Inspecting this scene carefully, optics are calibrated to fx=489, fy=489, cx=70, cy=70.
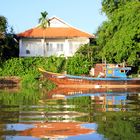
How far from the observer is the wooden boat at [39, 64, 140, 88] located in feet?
149

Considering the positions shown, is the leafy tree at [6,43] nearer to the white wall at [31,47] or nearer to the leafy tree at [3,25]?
the leafy tree at [3,25]

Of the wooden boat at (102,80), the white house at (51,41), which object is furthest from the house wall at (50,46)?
the wooden boat at (102,80)

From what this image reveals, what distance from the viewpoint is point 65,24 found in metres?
63.4

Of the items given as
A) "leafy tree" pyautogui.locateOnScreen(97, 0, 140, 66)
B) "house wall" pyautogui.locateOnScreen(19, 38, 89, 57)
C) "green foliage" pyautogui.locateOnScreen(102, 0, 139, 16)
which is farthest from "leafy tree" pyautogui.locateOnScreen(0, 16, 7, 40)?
"leafy tree" pyautogui.locateOnScreen(97, 0, 140, 66)

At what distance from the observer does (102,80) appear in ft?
149

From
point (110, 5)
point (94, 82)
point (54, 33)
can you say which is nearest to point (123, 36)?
point (94, 82)

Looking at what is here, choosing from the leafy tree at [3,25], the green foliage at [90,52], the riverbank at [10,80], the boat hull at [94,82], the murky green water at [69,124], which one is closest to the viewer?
the murky green water at [69,124]

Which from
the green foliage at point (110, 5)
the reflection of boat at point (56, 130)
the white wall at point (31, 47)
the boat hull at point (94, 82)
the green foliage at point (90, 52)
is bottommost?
the reflection of boat at point (56, 130)

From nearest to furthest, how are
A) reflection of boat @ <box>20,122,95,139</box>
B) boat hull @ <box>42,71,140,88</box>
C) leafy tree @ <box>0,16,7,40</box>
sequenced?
reflection of boat @ <box>20,122,95,139</box>
boat hull @ <box>42,71,140,88</box>
leafy tree @ <box>0,16,7,40</box>

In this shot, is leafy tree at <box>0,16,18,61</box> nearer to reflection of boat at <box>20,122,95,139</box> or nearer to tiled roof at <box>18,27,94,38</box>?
tiled roof at <box>18,27,94,38</box>

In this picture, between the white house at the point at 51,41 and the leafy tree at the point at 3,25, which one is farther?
the white house at the point at 51,41

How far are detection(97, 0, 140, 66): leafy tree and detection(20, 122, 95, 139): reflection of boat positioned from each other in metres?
31.1

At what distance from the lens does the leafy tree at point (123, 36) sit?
153 ft

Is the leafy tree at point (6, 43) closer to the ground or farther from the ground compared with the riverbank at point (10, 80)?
farther from the ground
